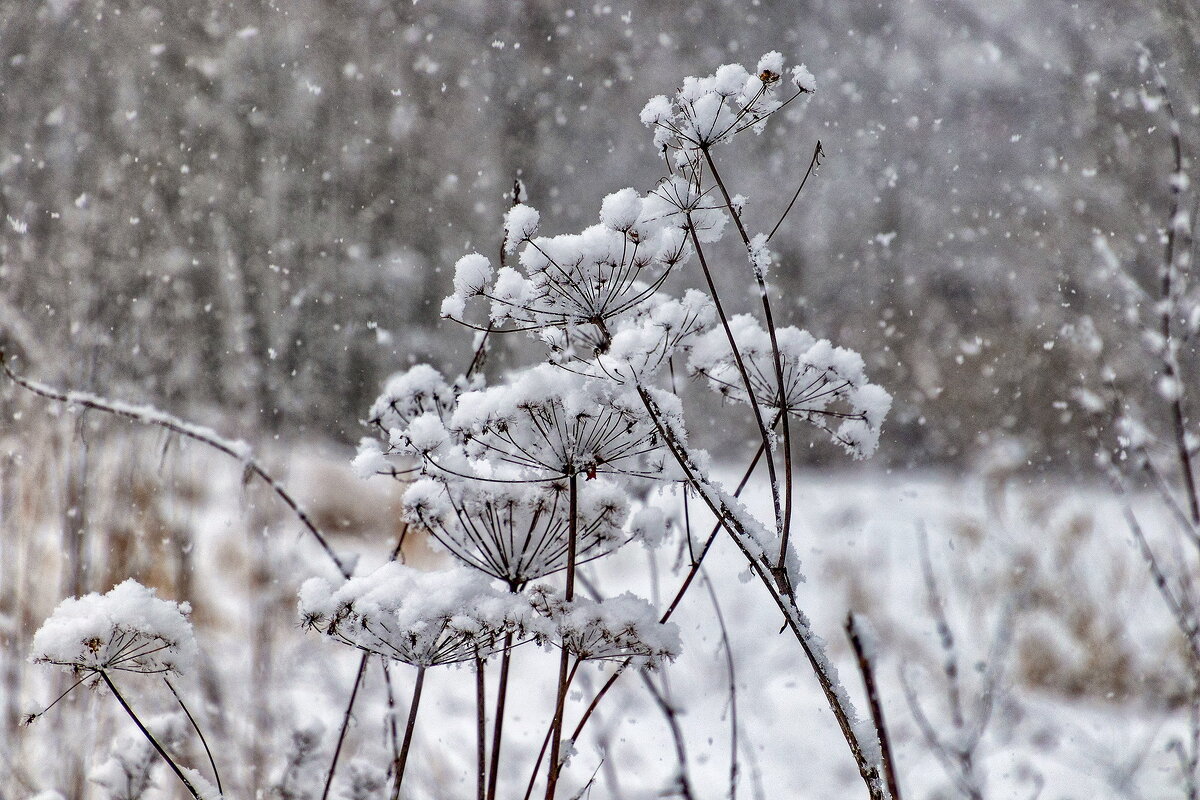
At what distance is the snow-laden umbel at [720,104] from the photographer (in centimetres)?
66

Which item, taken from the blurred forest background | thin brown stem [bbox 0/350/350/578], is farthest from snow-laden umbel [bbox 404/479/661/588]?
the blurred forest background

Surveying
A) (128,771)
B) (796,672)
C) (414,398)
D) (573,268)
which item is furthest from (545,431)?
(796,672)

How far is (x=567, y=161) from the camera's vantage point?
5.37 m

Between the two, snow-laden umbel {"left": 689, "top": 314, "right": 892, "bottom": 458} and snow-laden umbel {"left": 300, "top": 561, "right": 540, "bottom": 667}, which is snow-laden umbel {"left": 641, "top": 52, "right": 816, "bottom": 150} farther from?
snow-laden umbel {"left": 300, "top": 561, "right": 540, "bottom": 667}

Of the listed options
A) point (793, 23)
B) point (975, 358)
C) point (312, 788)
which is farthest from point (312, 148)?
point (975, 358)

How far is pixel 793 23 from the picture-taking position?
5.91 meters

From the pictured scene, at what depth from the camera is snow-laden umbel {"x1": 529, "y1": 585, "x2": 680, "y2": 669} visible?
1.97 ft

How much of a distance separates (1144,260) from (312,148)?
159 inches

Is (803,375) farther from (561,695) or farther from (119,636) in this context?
(119,636)

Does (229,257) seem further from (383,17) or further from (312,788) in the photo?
(383,17)

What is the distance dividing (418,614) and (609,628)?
0.14 m

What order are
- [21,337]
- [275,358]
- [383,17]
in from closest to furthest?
[21,337] < [275,358] < [383,17]

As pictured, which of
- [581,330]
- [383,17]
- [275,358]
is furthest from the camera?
[383,17]

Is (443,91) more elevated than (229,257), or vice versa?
(443,91)
